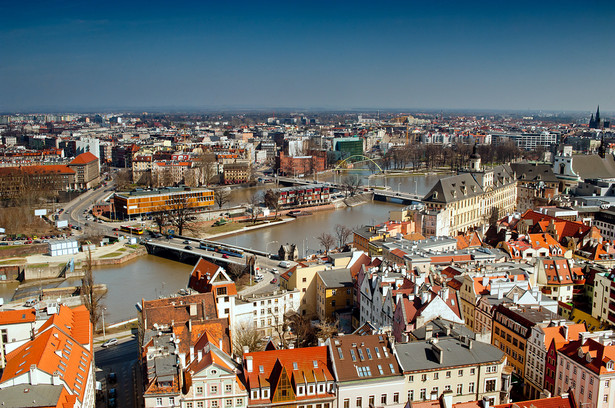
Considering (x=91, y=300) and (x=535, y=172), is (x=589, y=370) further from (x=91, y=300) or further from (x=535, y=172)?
(x=535, y=172)

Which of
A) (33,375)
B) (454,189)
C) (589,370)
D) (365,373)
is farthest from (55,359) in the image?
(454,189)

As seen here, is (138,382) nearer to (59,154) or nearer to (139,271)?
(139,271)

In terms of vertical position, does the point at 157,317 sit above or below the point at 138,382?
above

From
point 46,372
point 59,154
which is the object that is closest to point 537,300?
point 46,372

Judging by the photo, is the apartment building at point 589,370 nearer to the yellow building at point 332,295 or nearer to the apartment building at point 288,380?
the apartment building at point 288,380

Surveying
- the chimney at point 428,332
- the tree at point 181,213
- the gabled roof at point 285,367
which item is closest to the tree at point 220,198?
the tree at point 181,213
